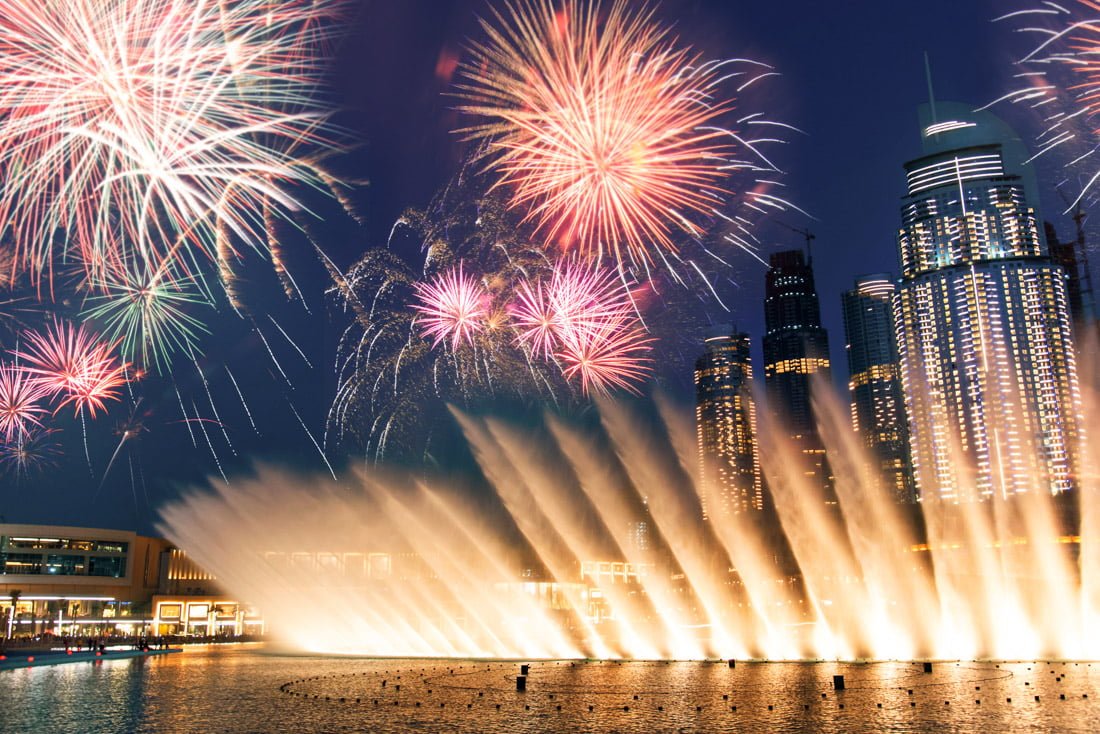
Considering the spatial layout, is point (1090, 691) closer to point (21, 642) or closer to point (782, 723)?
point (782, 723)

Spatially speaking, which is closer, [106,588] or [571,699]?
[571,699]

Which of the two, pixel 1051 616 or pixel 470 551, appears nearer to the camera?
pixel 1051 616

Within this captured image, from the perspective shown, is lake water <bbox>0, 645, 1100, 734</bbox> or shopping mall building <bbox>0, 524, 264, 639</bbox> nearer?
lake water <bbox>0, 645, 1100, 734</bbox>

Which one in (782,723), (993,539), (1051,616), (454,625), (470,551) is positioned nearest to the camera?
(782,723)

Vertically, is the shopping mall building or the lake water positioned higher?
the shopping mall building

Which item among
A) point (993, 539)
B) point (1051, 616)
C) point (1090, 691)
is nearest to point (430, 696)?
point (1090, 691)
